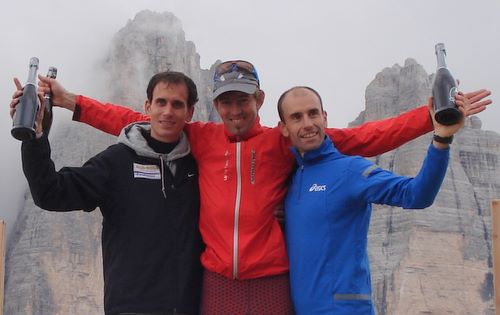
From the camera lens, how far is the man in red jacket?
5.12m

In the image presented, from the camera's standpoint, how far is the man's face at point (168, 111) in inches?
214

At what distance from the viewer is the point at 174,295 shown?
5094 millimetres

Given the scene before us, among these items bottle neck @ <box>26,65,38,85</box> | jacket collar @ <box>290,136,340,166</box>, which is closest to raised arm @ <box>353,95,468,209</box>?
jacket collar @ <box>290,136,340,166</box>

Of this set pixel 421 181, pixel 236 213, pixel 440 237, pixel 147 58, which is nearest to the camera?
pixel 421 181

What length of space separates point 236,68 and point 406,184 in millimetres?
1559

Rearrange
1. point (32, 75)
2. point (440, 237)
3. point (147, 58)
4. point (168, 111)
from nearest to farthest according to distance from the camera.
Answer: point (32, 75), point (168, 111), point (440, 237), point (147, 58)

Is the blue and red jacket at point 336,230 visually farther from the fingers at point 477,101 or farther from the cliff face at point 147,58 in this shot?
the cliff face at point 147,58

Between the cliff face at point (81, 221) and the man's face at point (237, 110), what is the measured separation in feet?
157

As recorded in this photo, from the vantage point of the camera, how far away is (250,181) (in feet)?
17.5

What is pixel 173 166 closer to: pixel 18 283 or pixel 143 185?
pixel 143 185

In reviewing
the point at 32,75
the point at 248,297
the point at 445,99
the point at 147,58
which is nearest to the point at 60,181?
the point at 32,75

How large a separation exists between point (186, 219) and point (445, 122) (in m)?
1.82

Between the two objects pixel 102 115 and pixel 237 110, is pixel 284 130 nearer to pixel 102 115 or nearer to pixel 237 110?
pixel 237 110

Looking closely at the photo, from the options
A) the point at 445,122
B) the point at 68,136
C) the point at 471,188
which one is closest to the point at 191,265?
the point at 445,122
